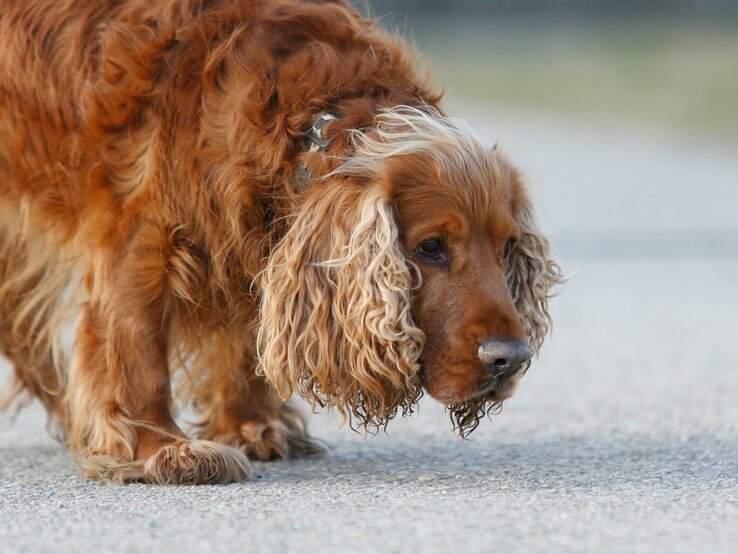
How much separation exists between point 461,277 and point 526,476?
77cm

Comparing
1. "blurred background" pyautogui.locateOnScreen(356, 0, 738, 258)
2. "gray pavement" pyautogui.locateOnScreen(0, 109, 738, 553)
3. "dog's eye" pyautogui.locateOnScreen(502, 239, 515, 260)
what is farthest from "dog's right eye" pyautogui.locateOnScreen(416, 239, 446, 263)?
"gray pavement" pyautogui.locateOnScreen(0, 109, 738, 553)

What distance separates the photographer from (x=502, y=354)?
4055 millimetres

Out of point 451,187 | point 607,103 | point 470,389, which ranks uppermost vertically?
point 451,187

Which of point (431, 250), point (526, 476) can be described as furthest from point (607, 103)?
point (431, 250)

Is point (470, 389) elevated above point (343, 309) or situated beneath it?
situated beneath

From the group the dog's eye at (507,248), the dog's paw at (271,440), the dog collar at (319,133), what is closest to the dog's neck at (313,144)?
the dog collar at (319,133)

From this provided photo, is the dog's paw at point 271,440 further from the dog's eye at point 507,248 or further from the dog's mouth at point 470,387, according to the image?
the dog's eye at point 507,248

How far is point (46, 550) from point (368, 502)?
98 centimetres

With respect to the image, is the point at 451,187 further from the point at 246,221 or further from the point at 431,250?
the point at 246,221

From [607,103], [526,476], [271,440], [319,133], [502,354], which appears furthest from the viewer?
[607,103]

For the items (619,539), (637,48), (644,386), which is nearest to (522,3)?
(637,48)

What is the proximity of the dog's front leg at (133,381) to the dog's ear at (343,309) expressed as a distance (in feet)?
1.31

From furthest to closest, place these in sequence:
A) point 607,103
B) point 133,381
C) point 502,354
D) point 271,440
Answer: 1. point 607,103
2. point 271,440
3. point 133,381
4. point 502,354

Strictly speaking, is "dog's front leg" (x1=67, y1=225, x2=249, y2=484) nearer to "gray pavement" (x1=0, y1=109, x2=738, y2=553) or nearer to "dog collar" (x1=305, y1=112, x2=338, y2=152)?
"gray pavement" (x1=0, y1=109, x2=738, y2=553)
